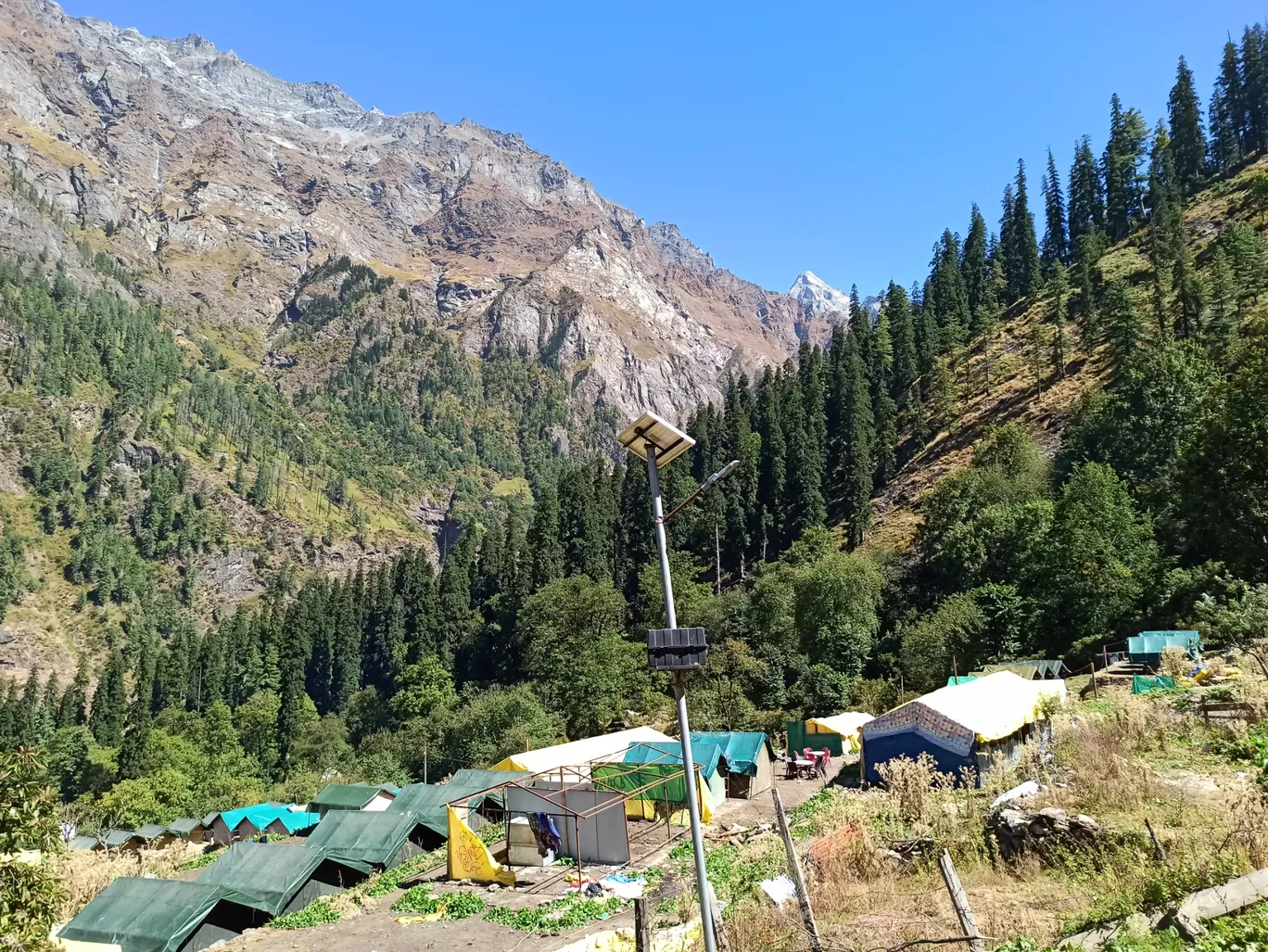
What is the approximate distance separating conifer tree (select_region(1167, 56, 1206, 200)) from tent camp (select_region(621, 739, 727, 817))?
371 ft

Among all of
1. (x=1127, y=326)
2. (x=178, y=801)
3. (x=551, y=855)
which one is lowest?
(x=178, y=801)

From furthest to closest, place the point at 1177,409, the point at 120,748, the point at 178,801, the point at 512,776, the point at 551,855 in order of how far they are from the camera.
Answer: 1. the point at 120,748
2. the point at 178,801
3. the point at 1177,409
4. the point at 512,776
5. the point at 551,855

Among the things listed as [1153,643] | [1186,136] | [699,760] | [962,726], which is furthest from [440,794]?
[1186,136]

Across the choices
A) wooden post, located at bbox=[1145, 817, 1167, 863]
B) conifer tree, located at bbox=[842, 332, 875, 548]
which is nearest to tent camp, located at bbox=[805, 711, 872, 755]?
wooden post, located at bbox=[1145, 817, 1167, 863]

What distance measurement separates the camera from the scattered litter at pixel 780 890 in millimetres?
13414

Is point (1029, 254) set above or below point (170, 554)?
above

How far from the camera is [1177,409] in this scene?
5950 cm

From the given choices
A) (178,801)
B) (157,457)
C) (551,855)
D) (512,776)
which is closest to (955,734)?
(551,855)

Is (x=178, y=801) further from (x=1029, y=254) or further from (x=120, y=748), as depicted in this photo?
(x=1029, y=254)

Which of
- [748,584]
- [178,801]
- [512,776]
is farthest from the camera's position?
[748,584]

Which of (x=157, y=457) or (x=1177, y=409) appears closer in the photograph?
(x=1177, y=409)

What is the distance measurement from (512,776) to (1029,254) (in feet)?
360

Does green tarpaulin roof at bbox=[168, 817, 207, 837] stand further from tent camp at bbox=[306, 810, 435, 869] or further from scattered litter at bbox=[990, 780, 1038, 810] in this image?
scattered litter at bbox=[990, 780, 1038, 810]

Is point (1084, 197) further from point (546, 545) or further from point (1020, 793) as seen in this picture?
point (1020, 793)
